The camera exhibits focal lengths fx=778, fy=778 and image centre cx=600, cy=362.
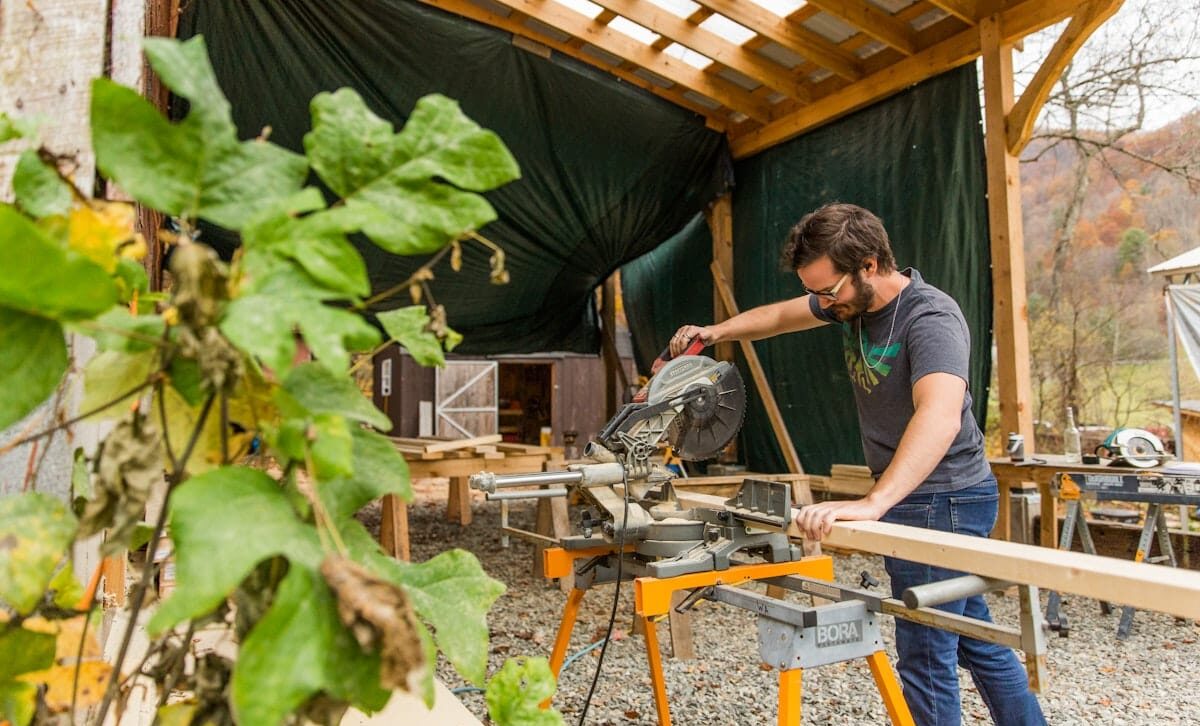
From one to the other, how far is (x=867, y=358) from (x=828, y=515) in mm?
641

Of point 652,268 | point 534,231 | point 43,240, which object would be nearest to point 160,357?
point 43,240

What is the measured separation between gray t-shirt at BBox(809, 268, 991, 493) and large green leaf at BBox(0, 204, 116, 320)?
1.90 metres

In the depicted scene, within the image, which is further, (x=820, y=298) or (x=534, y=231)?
(x=534, y=231)

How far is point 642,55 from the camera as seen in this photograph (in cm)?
536

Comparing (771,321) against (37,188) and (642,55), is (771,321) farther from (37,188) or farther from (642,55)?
(642,55)

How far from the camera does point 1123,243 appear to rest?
16.2 metres

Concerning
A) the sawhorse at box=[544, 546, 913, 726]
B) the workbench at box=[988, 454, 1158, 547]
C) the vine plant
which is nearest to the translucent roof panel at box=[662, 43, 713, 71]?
the workbench at box=[988, 454, 1158, 547]

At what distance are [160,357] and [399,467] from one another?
18 centimetres

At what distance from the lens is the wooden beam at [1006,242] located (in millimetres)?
4301

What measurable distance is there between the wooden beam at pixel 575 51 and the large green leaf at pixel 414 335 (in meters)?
4.83

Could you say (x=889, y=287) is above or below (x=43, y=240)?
above

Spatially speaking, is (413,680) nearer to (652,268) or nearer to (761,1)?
(761,1)

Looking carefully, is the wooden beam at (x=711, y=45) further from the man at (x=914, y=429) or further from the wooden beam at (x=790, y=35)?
the man at (x=914, y=429)

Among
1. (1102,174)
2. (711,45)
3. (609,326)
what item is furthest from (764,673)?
(1102,174)
